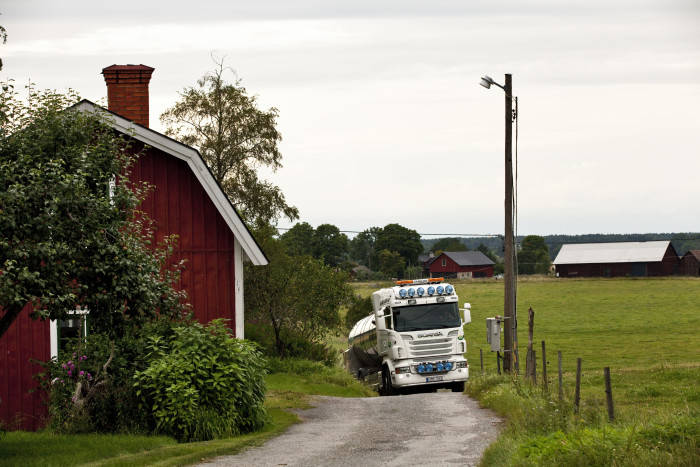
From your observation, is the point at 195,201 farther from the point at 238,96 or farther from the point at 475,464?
the point at 238,96

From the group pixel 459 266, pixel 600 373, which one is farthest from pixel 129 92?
pixel 459 266

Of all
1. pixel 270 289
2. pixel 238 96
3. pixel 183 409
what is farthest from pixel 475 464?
pixel 238 96

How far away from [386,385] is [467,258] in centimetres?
11419

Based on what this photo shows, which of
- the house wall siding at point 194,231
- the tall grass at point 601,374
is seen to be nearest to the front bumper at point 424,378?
the tall grass at point 601,374

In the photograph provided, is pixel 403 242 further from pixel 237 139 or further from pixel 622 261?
pixel 237 139

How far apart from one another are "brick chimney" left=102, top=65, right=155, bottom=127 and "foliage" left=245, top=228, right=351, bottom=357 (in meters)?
13.4

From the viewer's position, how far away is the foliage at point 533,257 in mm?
139125

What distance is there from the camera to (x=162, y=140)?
61.1 ft

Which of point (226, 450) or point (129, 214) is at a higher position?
point (129, 214)

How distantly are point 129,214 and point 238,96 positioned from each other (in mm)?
31356

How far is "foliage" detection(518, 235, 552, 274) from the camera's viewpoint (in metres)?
139

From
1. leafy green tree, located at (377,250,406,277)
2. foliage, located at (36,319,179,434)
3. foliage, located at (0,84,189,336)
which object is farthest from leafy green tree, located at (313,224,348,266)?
foliage, located at (0,84,189,336)

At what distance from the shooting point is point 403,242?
128 m

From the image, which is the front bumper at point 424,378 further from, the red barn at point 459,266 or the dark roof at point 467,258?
the dark roof at point 467,258
